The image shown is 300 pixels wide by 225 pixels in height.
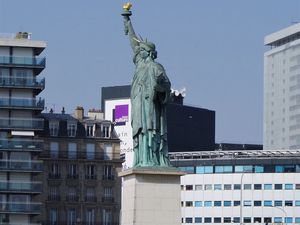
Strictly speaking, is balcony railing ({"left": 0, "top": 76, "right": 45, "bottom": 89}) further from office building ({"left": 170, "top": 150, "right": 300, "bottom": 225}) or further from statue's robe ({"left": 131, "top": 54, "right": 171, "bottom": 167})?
statue's robe ({"left": 131, "top": 54, "right": 171, "bottom": 167})

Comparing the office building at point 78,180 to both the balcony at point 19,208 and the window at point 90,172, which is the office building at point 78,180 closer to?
the window at point 90,172

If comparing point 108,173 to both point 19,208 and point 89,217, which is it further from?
point 19,208

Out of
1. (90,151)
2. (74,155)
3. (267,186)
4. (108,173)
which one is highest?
(90,151)

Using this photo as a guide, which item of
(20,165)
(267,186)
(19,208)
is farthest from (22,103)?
(267,186)

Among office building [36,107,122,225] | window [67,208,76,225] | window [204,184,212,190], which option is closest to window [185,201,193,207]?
window [204,184,212,190]

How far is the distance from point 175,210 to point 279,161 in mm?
124102

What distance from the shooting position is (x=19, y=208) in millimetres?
144500

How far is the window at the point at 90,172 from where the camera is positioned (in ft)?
538

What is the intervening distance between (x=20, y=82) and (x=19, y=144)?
673cm

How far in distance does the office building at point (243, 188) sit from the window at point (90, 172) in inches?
805

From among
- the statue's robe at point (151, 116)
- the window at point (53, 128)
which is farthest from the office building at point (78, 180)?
the statue's robe at point (151, 116)

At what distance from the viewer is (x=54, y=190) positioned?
534ft

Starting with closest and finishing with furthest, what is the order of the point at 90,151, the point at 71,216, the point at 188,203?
the point at 71,216 → the point at 90,151 → the point at 188,203

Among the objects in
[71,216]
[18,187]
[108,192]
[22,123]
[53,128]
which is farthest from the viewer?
[53,128]
